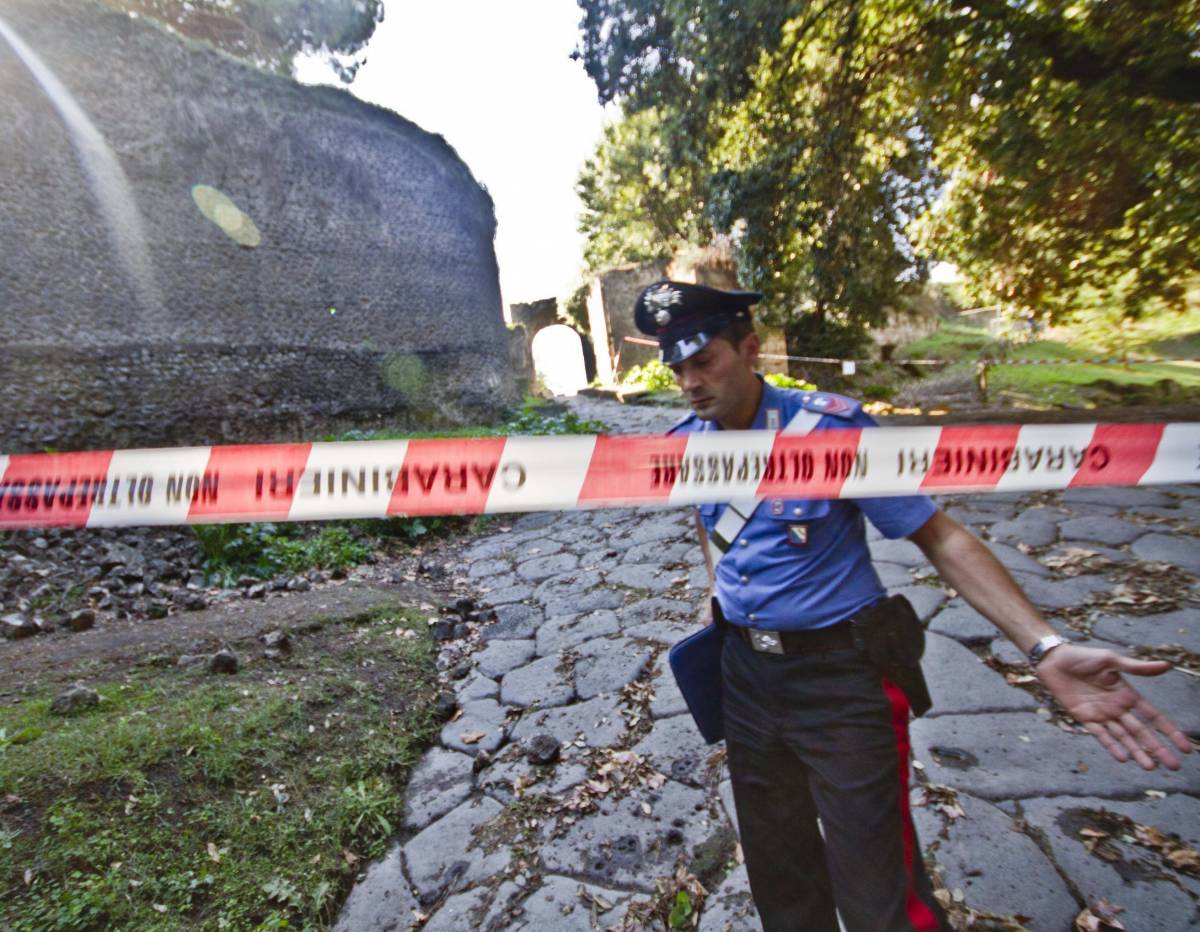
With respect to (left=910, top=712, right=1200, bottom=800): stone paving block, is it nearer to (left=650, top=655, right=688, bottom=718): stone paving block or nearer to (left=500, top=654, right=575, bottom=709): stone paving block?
(left=650, top=655, right=688, bottom=718): stone paving block

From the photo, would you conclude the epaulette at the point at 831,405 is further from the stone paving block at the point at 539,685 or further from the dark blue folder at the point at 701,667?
the stone paving block at the point at 539,685

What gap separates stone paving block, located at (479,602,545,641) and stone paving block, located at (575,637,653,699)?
47 centimetres

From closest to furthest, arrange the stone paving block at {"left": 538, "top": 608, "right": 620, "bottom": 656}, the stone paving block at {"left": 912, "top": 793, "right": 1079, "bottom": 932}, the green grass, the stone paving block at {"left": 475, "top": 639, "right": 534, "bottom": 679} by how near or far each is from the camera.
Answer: the stone paving block at {"left": 912, "top": 793, "right": 1079, "bottom": 932} < the green grass < the stone paving block at {"left": 475, "top": 639, "right": 534, "bottom": 679} < the stone paving block at {"left": 538, "top": 608, "right": 620, "bottom": 656}

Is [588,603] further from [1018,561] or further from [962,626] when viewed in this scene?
[1018,561]

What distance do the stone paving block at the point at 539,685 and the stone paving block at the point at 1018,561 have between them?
2.58 meters

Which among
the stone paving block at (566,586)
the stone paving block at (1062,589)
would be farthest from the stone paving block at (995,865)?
the stone paving block at (566,586)

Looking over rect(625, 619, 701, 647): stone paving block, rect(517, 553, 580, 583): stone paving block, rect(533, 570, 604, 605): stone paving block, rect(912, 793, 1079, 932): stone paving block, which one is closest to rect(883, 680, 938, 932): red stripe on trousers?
rect(912, 793, 1079, 932): stone paving block

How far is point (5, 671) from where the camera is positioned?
2889 millimetres

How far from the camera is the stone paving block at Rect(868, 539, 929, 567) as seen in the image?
4.00 meters

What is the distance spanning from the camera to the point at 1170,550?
147 inches

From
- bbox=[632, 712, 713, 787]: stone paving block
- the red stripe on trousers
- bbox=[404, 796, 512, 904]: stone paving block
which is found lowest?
bbox=[404, 796, 512, 904]: stone paving block

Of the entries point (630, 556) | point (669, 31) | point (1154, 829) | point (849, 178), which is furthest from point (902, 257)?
point (1154, 829)

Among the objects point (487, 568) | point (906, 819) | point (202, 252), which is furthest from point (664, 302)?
point (202, 252)

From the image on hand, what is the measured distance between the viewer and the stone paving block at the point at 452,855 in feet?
6.53
